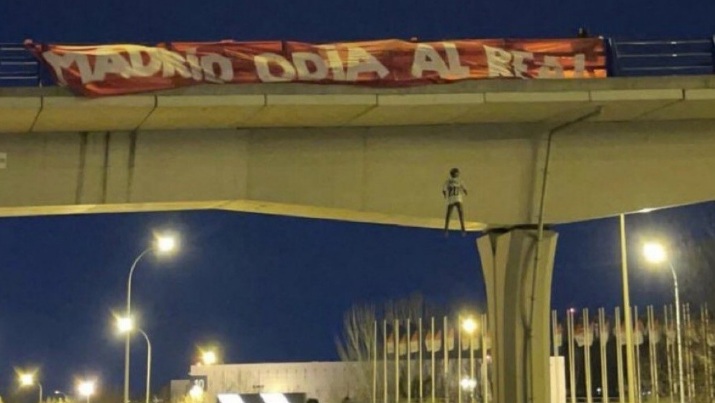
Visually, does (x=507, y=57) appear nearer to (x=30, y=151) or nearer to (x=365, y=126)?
(x=365, y=126)

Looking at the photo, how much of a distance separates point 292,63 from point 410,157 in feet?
9.91

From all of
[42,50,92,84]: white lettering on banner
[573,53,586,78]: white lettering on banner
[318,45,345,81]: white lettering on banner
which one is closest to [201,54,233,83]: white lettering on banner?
[318,45,345,81]: white lettering on banner

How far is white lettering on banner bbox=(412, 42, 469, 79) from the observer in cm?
2081

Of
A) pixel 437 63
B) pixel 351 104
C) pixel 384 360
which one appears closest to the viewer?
pixel 351 104

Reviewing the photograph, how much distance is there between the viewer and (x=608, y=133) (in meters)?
22.6

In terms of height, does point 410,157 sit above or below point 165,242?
below

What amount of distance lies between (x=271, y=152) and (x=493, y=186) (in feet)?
13.7

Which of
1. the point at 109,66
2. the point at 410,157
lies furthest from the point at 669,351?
the point at 109,66

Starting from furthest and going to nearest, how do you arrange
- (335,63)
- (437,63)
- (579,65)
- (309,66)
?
(579,65) → (437,63) → (335,63) → (309,66)

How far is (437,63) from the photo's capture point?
21.0 metres

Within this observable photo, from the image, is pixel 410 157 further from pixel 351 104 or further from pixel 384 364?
pixel 384 364

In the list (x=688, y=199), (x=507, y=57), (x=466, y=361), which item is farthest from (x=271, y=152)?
(x=466, y=361)

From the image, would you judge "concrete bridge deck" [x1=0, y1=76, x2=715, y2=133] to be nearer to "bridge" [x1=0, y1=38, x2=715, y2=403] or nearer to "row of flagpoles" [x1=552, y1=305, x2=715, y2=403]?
"bridge" [x1=0, y1=38, x2=715, y2=403]

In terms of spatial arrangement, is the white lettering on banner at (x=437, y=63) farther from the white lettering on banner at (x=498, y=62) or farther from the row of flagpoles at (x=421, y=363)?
the row of flagpoles at (x=421, y=363)
